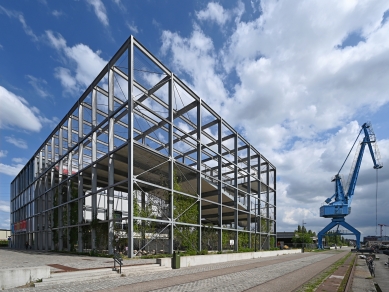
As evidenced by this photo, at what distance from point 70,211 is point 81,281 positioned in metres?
22.6

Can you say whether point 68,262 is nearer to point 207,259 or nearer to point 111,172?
point 111,172

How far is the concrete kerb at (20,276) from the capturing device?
1131cm

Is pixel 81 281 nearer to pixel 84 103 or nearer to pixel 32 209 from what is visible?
pixel 84 103

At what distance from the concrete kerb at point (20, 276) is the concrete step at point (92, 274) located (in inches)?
14.1

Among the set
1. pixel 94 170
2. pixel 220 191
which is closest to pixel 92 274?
pixel 94 170

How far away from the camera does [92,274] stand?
46.6 feet

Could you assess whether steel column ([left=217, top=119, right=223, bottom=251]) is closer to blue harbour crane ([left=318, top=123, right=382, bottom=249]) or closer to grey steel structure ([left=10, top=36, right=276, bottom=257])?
grey steel structure ([left=10, top=36, right=276, bottom=257])

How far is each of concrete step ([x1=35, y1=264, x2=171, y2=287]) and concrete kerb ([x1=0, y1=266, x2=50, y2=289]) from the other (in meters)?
0.36

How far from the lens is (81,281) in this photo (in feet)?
43.4

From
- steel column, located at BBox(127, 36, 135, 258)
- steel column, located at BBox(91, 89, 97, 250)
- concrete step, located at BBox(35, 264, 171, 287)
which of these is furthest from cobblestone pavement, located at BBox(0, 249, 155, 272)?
steel column, located at BBox(91, 89, 97, 250)

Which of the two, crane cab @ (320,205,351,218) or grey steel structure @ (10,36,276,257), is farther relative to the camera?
crane cab @ (320,205,351,218)

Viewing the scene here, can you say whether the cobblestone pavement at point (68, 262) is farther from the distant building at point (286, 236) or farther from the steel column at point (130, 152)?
the distant building at point (286, 236)

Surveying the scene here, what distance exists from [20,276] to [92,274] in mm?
3328

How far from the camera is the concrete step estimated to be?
Answer: 41.1ft
